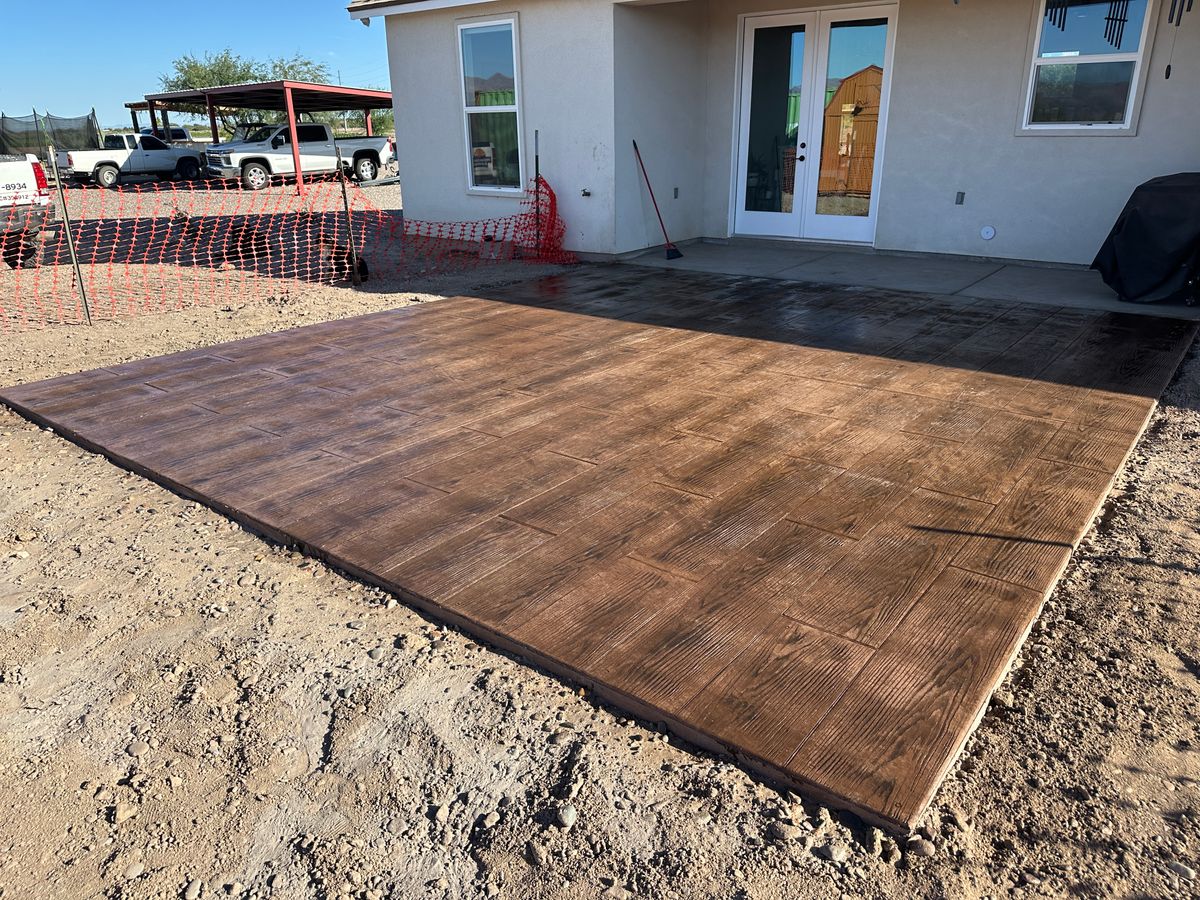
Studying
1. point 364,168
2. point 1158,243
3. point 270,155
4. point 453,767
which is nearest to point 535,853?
point 453,767

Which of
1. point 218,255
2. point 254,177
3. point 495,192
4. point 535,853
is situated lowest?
point 535,853

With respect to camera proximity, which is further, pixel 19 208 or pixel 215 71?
pixel 215 71

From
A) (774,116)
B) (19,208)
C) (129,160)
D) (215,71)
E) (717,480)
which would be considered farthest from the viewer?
(215,71)

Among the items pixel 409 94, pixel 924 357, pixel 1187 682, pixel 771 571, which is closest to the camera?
pixel 1187 682

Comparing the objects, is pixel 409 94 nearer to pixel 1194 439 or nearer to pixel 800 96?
pixel 800 96

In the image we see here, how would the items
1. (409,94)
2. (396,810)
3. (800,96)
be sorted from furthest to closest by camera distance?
(409,94)
(800,96)
(396,810)

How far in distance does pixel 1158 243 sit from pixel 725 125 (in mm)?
5008

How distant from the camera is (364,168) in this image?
2041cm

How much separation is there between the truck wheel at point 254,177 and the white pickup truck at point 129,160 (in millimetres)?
3216

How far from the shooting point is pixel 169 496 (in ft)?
11.8

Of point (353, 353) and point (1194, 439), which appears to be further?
point (353, 353)

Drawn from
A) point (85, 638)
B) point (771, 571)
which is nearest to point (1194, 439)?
point (771, 571)

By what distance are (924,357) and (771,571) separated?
3049mm

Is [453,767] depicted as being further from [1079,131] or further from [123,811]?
[1079,131]
